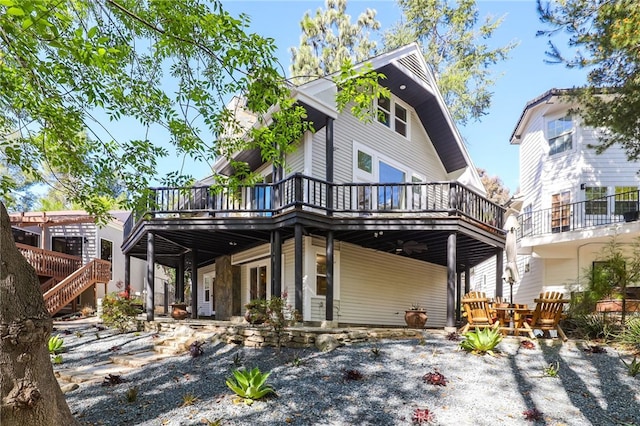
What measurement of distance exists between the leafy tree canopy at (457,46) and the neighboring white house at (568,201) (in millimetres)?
5181

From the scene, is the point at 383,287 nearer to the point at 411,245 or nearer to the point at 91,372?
the point at 411,245

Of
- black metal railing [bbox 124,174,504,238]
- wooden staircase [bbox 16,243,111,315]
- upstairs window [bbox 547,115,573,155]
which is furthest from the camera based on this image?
wooden staircase [bbox 16,243,111,315]

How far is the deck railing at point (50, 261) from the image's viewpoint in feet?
55.9

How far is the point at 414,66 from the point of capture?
44.1 ft

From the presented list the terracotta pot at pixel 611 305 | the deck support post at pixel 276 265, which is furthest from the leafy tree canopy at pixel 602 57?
the deck support post at pixel 276 265

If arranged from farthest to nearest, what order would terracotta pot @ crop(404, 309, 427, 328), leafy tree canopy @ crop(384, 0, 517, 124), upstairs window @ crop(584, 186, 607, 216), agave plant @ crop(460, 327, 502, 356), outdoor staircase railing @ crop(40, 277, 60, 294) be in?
leafy tree canopy @ crop(384, 0, 517, 124)
outdoor staircase railing @ crop(40, 277, 60, 294)
upstairs window @ crop(584, 186, 607, 216)
terracotta pot @ crop(404, 309, 427, 328)
agave plant @ crop(460, 327, 502, 356)

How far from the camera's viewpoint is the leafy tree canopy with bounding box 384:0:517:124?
22.0 metres

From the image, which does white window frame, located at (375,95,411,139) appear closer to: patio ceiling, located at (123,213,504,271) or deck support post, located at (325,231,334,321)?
patio ceiling, located at (123,213,504,271)

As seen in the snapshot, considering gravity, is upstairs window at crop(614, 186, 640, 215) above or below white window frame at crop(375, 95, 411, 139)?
below

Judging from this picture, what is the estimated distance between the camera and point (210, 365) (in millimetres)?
7020

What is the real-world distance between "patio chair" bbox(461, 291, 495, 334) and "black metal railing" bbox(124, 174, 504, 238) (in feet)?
7.79

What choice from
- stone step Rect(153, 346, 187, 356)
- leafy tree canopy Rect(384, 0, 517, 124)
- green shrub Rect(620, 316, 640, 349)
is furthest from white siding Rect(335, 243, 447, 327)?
leafy tree canopy Rect(384, 0, 517, 124)

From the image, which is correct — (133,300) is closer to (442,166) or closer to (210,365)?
(210,365)

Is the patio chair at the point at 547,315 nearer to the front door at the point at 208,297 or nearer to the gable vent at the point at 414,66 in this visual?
the gable vent at the point at 414,66
